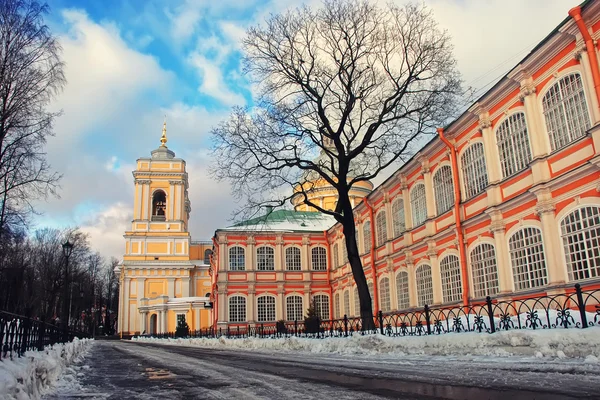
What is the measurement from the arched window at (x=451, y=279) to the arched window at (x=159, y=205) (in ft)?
155

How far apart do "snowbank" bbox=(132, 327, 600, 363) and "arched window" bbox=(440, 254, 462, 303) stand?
24.8ft

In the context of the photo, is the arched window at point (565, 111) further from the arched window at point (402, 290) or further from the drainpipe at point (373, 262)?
the drainpipe at point (373, 262)

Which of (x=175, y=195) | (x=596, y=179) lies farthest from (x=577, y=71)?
(x=175, y=195)

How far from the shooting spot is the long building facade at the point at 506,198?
14047 millimetres

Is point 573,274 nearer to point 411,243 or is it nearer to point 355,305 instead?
point 411,243

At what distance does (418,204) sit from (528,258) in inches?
336

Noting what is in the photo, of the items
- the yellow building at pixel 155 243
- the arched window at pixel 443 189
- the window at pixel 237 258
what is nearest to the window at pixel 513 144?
the arched window at pixel 443 189

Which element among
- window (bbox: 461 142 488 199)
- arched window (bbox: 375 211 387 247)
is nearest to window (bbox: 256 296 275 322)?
arched window (bbox: 375 211 387 247)

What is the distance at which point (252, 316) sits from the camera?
1449 inches

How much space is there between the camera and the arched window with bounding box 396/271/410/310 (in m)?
25.8

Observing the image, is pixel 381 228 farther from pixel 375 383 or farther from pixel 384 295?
pixel 375 383

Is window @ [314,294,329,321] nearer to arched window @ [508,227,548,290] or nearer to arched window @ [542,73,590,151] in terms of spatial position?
arched window @ [508,227,548,290]

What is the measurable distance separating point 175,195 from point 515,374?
58.3 metres

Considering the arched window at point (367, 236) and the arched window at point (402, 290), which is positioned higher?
the arched window at point (367, 236)
